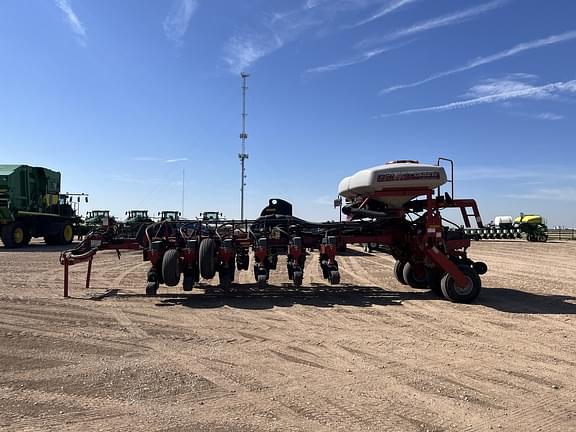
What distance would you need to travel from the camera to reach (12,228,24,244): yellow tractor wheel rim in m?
24.6

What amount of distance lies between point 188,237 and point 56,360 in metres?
4.87

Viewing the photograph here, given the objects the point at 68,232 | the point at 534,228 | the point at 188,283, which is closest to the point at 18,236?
the point at 68,232

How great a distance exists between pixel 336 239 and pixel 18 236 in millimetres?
20944

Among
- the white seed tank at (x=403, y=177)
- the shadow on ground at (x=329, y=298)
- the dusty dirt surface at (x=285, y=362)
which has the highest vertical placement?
the white seed tank at (x=403, y=177)

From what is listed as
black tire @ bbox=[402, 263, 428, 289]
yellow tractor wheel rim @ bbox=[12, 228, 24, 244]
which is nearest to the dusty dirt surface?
black tire @ bbox=[402, 263, 428, 289]

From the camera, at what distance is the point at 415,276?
445 inches

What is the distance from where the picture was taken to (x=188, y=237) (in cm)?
1012

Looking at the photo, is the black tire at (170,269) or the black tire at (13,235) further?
the black tire at (13,235)

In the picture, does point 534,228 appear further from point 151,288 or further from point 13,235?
point 151,288

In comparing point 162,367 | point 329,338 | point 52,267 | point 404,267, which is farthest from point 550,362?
point 52,267

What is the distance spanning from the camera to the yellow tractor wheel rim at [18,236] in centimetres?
2465

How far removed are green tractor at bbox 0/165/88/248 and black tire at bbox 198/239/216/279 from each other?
61.5 ft

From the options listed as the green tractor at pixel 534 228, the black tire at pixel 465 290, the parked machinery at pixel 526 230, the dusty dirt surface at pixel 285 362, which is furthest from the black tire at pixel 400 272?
the green tractor at pixel 534 228

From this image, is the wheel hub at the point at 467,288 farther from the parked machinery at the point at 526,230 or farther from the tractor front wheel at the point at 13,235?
the parked machinery at the point at 526,230
